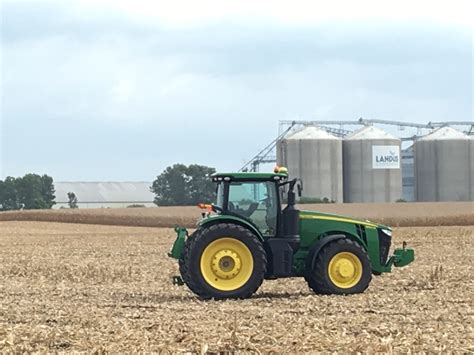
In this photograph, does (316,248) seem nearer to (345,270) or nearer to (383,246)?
(345,270)

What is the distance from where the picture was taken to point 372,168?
71375mm

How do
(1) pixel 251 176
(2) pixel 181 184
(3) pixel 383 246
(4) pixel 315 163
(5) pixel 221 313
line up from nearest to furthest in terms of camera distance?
1. (5) pixel 221 313
2. (1) pixel 251 176
3. (3) pixel 383 246
4. (4) pixel 315 163
5. (2) pixel 181 184

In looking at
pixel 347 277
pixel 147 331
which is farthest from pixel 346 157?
pixel 147 331

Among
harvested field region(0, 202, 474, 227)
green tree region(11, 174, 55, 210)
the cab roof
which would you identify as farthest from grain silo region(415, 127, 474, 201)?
the cab roof

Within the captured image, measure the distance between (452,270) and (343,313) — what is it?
8.03 metres

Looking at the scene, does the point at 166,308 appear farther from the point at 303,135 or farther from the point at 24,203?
the point at 24,203

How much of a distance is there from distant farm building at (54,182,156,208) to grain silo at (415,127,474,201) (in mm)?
43350

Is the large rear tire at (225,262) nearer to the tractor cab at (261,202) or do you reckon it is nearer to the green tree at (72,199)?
the tractor cab at (261,202)

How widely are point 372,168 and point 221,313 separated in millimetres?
58733

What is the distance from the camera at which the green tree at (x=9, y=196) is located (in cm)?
10569

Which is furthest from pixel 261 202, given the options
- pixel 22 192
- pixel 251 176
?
pixel 22 192

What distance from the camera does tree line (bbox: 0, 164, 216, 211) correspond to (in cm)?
10312

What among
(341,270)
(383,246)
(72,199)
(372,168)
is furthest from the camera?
(72,199)

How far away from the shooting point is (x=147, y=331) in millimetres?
11508
